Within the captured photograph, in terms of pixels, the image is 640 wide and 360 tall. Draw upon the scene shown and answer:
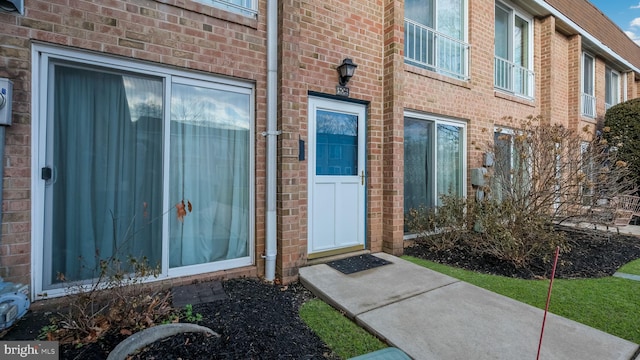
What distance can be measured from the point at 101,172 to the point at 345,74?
3.10 m

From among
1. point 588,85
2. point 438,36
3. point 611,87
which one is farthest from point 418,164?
point 611,87

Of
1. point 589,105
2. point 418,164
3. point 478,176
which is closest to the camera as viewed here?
point 418,164

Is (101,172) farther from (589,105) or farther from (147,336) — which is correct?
(589,105)

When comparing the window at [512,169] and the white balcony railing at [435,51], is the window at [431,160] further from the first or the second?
the white balcony railing at [435,51]

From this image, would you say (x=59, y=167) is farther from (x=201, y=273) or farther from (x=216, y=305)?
(x=216, y=305)

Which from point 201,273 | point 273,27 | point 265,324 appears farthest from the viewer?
point 273,27

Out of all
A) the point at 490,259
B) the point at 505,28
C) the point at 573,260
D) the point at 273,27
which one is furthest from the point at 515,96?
the point at 273,27

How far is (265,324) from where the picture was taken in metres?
2.64

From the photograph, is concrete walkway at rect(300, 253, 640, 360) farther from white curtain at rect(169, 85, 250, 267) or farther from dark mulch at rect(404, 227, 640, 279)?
white curtain at rect(169, 85, 250, 267)

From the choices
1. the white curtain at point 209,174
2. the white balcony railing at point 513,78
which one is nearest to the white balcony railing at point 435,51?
the white balcony railing at point 513,78

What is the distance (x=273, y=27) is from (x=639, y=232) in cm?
904

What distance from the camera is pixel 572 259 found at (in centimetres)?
464

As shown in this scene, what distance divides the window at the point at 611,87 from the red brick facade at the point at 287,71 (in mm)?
8032

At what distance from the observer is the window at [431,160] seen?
17.3ft
